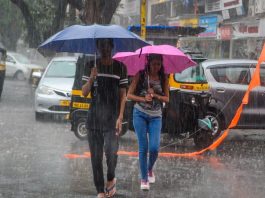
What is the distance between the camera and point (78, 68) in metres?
11.6

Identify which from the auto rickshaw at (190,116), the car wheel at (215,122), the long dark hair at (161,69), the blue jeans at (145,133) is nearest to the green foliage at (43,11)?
the car wheel at (215,122)

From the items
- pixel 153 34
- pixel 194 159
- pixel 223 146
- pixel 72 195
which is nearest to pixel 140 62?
pixel 72 195

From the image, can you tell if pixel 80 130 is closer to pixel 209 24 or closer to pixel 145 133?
pixel 145 133

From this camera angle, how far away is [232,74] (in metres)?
12.6

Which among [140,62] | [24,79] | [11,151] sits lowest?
[24,79]

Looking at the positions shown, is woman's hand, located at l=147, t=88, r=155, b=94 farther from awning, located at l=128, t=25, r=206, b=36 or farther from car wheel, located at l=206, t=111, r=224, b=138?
awning, located at l=128, t=25, r=206, b=36

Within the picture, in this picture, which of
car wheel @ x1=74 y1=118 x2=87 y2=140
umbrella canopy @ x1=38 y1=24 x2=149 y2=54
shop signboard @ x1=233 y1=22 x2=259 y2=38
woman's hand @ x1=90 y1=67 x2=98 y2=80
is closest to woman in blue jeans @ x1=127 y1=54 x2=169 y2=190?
umbrella canopy @ x1=38 y1=24 x2=149 y2=54

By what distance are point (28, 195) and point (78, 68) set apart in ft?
16.1

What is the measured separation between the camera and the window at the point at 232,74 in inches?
493

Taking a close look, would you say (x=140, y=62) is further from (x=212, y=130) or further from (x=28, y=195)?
(x=212, y=130)

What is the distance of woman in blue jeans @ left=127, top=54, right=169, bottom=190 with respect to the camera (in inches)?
291

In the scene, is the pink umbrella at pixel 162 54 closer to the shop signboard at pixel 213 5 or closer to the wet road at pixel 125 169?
the wet road at pixel 125 169

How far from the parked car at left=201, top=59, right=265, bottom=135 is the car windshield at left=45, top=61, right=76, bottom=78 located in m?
4.15

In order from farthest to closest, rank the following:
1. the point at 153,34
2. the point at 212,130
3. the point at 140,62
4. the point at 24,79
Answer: the point at 24,79
the point at 153,34
the point at 212,130
the point at 140,62
